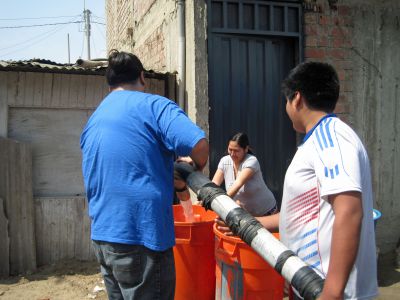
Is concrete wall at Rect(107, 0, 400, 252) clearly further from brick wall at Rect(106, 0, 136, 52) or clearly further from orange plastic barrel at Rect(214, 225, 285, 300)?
brick wall at Rect(106, 0, 136, 52)

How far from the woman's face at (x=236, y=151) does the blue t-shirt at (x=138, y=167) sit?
192 centimetres

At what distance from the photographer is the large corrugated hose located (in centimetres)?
161

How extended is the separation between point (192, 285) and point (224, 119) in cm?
210

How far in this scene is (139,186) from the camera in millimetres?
2082

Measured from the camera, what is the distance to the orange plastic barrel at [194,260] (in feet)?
10.6

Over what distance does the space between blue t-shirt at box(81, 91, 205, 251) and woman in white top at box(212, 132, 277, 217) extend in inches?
74.4

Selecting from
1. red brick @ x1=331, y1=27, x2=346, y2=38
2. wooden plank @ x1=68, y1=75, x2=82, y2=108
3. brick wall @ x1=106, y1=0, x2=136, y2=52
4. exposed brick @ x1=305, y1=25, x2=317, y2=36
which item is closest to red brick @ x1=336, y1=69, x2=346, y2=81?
red brick @ x1=331, y1=27, x2=346, y2=38

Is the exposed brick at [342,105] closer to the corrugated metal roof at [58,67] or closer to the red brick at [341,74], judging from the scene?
the red brick at [341,74]

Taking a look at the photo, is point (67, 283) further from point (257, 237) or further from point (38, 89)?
point (257, 237)

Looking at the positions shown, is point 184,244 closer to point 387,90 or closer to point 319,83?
point 319,83

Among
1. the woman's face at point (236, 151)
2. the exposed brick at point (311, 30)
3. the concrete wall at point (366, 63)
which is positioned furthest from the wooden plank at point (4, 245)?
the exposed brick at point (311, 30)

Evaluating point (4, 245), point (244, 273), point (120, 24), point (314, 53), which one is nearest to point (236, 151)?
point (244, 273)

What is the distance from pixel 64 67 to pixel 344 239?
418cm

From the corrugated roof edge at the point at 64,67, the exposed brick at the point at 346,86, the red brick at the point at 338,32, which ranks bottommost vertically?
the exposed brick at the point at 346,86
